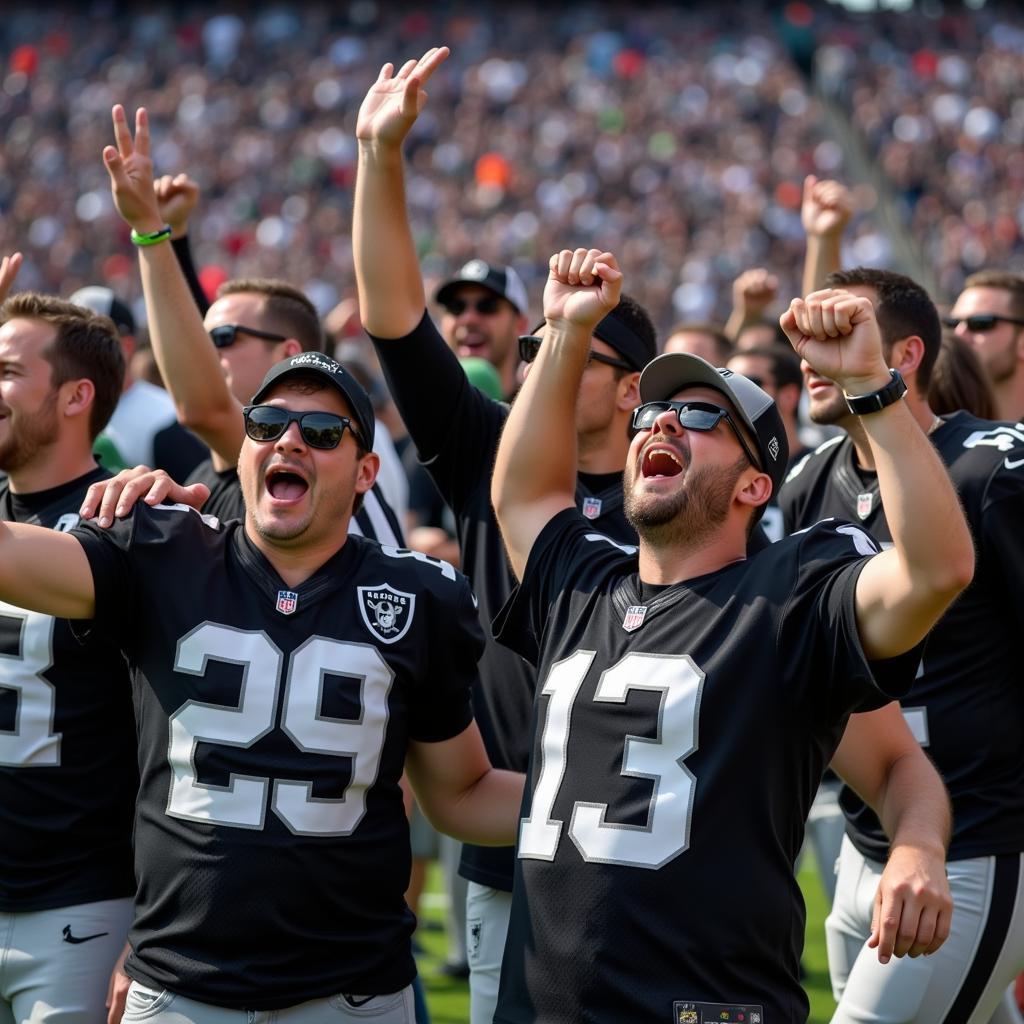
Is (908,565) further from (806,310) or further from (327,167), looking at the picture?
(327,167)

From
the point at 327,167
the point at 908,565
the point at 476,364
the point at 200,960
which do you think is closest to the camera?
the point at 908,565

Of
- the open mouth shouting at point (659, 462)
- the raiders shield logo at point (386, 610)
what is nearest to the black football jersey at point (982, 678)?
the open mouth shouting at point (659, 462)

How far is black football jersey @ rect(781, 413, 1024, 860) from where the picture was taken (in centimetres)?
404

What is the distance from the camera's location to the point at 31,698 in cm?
375

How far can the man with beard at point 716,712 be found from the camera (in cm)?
290

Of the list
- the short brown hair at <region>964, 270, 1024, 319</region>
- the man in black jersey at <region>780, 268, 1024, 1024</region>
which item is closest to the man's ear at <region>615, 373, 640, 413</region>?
the man in black jersey at <region>780, 268, 1024, 1024</region>

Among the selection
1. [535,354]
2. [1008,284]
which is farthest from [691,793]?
[1008,284]

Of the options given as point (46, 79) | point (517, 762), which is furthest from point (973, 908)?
point (46, 79)

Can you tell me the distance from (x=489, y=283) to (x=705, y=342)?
4.46 feet

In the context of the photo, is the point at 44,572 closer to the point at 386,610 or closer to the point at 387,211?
the point at 386,610

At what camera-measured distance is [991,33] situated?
30.7 meters

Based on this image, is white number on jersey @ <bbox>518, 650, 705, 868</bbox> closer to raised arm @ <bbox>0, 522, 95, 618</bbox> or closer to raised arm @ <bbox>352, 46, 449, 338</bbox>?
raised arm @ <bbox>0, 522, 95, 618</bbox>

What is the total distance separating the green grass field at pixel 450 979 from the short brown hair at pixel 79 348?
2917mm

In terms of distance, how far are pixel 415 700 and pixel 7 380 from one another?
152cm
